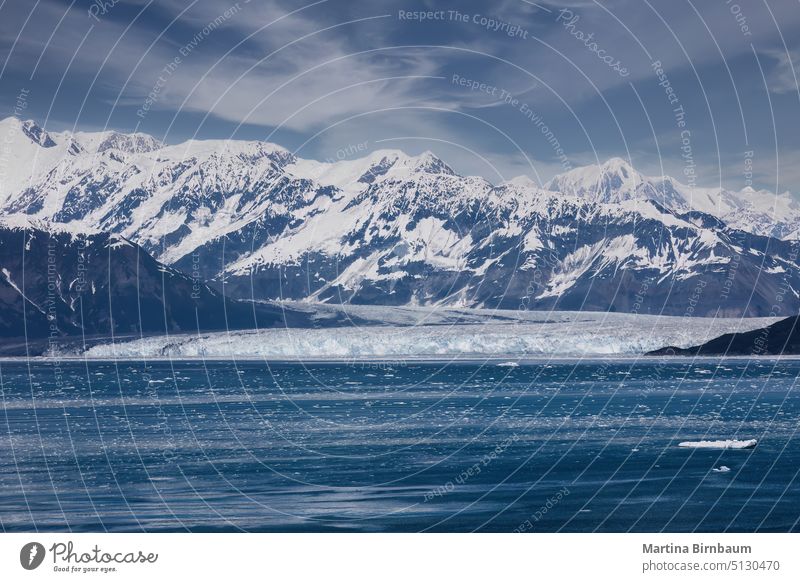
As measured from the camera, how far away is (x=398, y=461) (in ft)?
132

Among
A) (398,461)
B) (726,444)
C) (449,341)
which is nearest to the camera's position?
(398,461)

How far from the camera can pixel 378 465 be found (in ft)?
129

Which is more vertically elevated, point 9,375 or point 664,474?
point 9,375

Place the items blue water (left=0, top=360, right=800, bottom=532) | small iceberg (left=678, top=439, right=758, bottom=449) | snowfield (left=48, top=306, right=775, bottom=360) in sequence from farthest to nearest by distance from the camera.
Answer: snowfield (left=48, top=306, right=775, bottom=360) < small iceberg (left=678, top=439, right=758, bottom=449) < blue water (left=0, top=360, right=800, bottom=532)

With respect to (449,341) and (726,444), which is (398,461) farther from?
(449,341)

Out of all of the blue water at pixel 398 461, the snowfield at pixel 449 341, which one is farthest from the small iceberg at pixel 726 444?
the snowfield at pixel 449 341

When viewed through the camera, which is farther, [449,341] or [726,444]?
[449,341]

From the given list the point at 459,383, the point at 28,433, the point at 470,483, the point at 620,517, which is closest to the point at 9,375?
the point at 459,383

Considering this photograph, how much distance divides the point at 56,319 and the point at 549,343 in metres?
104

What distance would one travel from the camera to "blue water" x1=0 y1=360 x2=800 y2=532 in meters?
29.8

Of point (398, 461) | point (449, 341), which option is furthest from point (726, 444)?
point (449, 341)

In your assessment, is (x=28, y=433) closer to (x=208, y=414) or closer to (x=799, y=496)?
(x=208, y=414)

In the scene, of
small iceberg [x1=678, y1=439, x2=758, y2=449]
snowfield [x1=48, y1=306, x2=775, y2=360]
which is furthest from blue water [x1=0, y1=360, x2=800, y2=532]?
snowfield [x1=48, y1=306, x2=775, y2=360]

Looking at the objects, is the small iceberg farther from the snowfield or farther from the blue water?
the snowfield
